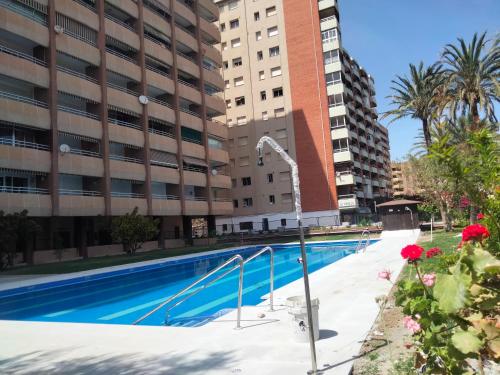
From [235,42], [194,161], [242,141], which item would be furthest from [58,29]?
[235,42]

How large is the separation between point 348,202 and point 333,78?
15749 mm

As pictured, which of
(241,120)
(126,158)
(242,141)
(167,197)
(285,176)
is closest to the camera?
(126,158)

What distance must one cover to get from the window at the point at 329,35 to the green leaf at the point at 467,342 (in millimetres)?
52817

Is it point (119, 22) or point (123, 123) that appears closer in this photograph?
point (123, 123)

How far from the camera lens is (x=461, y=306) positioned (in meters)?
2.31

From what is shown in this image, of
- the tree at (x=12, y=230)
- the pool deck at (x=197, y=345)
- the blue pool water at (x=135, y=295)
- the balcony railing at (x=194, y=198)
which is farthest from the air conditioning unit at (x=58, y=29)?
the pool deck at (x=197, y=345)

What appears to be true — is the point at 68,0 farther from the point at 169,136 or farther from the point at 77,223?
the point at 77,223

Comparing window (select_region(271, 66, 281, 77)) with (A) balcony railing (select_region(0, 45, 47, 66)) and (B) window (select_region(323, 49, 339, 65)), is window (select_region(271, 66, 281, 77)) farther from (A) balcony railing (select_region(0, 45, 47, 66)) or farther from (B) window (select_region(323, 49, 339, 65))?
(A) balcony railing (select_region(0, 45, 47, 66))

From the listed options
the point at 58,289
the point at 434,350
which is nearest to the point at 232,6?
the point at 58,289

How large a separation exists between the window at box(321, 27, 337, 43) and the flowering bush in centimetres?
5154

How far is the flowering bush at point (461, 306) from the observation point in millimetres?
2434

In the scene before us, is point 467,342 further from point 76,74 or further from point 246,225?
point 246,225

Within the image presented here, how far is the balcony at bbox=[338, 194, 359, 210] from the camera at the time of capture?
47.7m

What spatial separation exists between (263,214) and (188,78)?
780 inches
